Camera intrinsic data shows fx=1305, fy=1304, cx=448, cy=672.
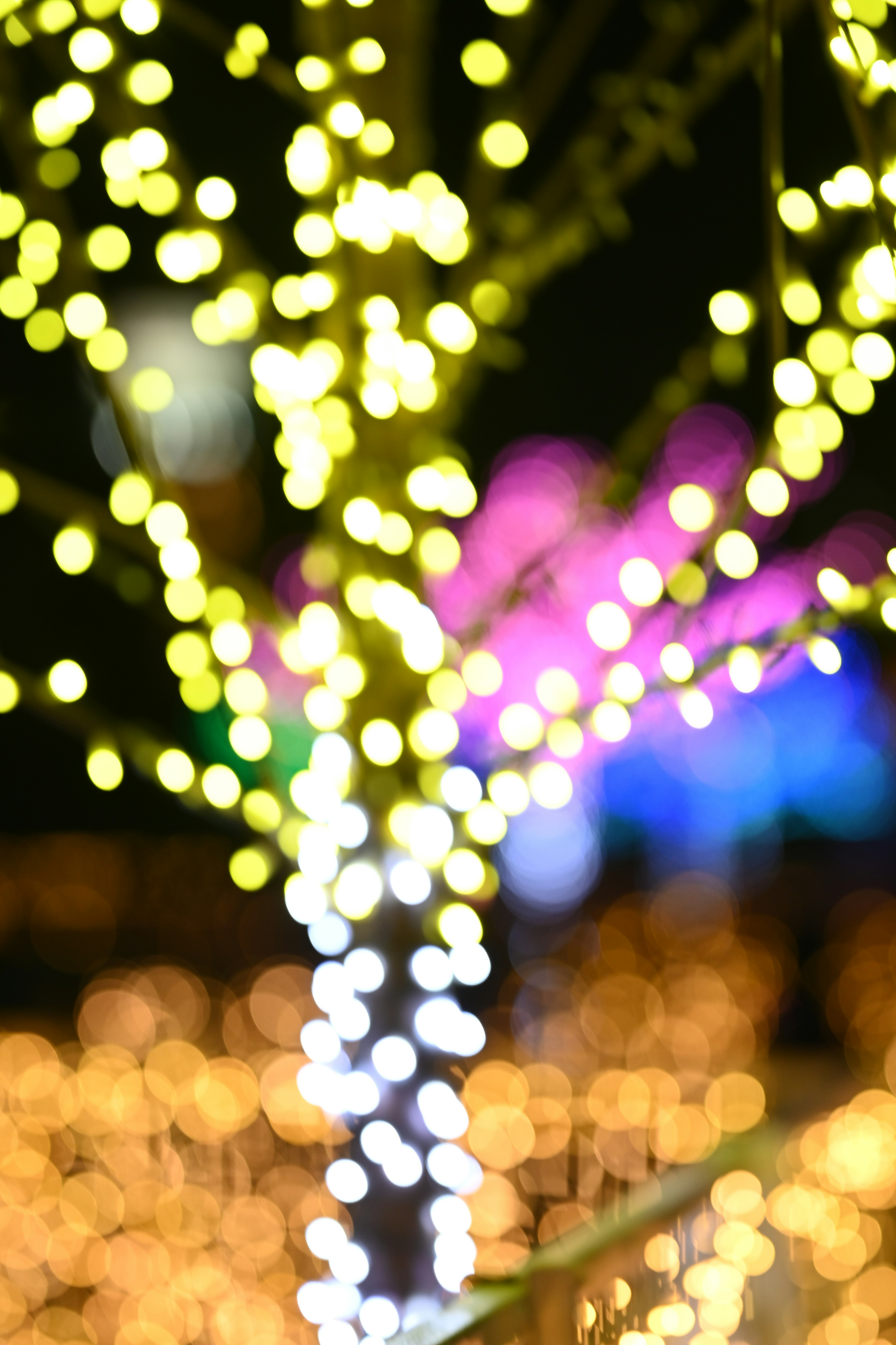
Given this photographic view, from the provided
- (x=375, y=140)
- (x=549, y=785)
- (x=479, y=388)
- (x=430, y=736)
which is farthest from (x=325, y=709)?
(x=479, y=388)

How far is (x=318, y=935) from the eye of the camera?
93.7 inches

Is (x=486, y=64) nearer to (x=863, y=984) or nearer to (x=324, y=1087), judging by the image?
(x=324, y=1087)

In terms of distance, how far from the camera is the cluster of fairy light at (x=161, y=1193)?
11.5ft

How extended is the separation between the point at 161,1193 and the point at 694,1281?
2.31 m

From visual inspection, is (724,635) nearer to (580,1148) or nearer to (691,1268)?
(691,1268)

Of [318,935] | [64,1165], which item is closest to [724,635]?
[318,935]

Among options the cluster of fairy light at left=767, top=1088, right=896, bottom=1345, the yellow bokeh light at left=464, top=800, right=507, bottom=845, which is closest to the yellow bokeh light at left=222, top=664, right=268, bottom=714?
the yellow bokeh light at left=464, top=800, right=507, bottom=845

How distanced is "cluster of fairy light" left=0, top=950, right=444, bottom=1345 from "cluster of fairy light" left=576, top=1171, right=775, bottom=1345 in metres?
0.69

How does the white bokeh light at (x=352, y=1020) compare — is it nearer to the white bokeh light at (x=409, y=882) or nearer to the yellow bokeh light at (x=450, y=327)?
the white bokeh light at (x=409, y=882)

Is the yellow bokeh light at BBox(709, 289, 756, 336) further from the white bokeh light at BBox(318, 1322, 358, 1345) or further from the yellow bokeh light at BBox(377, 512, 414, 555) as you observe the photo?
the white bokeh light at BBox(318, 1322, 358, 1345)

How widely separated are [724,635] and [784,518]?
49.6 inches

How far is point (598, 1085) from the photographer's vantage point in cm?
462

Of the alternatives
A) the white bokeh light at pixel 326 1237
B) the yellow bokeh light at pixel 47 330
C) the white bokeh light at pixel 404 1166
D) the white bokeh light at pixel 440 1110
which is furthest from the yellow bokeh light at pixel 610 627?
the white bokeh light at pixel 326 1237

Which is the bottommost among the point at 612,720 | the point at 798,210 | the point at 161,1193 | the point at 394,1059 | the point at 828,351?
the point at 161,1193
